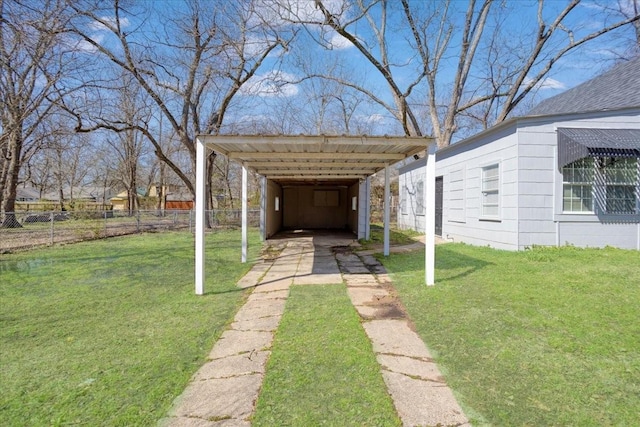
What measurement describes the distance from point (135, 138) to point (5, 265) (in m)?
20.0

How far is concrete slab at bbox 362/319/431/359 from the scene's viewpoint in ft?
9.22

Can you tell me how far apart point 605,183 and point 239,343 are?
799cm

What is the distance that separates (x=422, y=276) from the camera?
546 centimetres

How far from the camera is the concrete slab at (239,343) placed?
283 centimetres

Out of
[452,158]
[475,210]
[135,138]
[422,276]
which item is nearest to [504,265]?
[422,276]

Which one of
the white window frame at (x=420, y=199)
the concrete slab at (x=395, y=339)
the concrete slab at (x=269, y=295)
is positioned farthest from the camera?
the white window frame at (x=420, y=199)

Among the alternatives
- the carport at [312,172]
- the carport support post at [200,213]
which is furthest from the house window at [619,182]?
the carport support post at [200,213]

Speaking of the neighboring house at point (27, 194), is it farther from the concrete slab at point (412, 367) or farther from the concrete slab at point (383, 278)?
the concrete slab at point (412, 367)

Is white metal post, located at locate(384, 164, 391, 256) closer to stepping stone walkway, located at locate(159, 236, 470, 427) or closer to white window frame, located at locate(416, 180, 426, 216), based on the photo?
stepping stone walkway, located at locate(159, 236, 470, 427)

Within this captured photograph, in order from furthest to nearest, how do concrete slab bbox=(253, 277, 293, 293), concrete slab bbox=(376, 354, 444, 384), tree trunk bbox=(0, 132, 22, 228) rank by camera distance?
tree trunk bbox=(0, 132, 22, 228)
concrete slab bbox=(253, 277, 293, 293)
concrete slab bbox=(376, 354, 444, 384)

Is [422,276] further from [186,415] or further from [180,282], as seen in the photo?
[186,415]

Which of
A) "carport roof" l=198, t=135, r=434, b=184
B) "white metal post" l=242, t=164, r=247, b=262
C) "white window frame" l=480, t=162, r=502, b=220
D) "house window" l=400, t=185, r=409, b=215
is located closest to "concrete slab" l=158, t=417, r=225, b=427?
"carport roof" l=198, t=135, r=434, b=184

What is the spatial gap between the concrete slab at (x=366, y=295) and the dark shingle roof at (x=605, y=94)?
570 centimetres

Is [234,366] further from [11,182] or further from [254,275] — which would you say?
[11,182]
